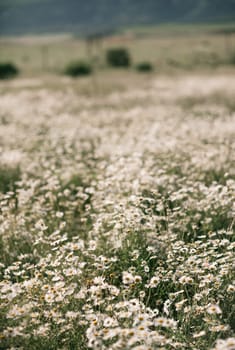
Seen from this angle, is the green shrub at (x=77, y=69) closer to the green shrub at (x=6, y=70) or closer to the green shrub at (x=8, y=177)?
the green shrub at (x=6, y=70)

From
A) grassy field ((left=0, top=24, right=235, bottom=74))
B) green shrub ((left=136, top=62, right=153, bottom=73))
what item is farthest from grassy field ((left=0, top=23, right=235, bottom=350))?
grassy field ((left=0, top=24, right=235, bottom=74))

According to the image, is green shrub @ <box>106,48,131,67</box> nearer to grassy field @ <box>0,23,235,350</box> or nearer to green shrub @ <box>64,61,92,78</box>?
green shrub @ <box>64,61,92,78</box>

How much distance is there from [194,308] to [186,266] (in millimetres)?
558

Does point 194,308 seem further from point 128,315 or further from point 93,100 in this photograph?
point 93,100

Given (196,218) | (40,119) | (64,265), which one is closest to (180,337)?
(64,265)

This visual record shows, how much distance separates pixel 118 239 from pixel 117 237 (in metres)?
0.08

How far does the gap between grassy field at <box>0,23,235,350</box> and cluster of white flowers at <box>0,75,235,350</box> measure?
→ 0.02 meters

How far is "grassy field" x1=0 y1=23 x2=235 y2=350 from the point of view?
3.93 m

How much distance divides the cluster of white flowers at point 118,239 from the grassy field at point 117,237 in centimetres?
2

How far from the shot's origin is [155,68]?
42.3 m

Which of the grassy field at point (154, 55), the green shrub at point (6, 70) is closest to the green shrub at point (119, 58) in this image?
the grassy field at point (154, 55)

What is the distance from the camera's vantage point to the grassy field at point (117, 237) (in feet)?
12.9

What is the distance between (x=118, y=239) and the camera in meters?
5.52

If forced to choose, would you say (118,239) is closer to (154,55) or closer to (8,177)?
(8,177)
